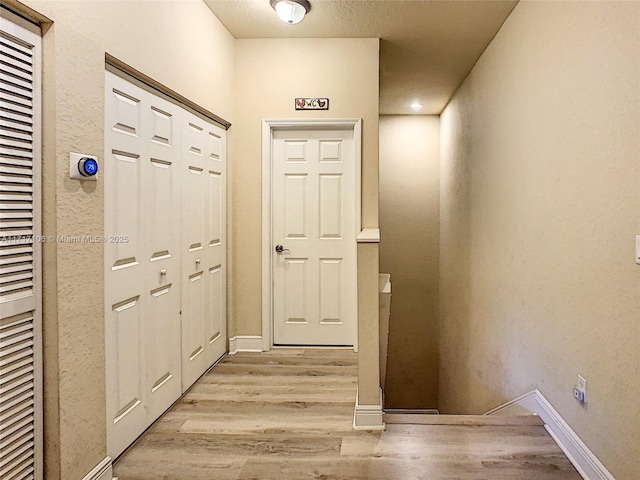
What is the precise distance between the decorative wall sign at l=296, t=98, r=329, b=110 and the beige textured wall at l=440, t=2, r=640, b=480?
4.40 ft

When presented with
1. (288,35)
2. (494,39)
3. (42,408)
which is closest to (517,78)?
(494,39)

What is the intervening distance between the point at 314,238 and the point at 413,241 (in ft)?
8.81

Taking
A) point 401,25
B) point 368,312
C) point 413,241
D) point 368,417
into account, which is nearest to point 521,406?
point 368,417

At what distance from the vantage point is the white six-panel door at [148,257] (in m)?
2.07

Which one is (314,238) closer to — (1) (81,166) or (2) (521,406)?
(2) (521,406)

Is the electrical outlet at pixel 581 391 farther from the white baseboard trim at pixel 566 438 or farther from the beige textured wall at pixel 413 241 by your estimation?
the beige textured wall at pixel 413 241

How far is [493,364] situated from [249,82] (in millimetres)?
2980

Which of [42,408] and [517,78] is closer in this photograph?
[42,408]

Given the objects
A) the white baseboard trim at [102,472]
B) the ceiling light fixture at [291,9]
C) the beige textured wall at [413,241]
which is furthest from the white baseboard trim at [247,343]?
the beige textured wall at [413,241]

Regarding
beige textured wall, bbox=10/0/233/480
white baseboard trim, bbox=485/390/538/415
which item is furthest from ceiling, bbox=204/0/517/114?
white baseboard trim, bbox=485/390/538/415

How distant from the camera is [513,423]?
8.21 ft

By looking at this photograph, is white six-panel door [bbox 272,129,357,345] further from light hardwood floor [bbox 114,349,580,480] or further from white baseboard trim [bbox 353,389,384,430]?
white baseboard trim [bbox 353,389,384,430]

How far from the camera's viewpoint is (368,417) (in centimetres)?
Result: 243

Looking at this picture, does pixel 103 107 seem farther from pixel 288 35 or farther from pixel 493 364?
pixel 493 364
